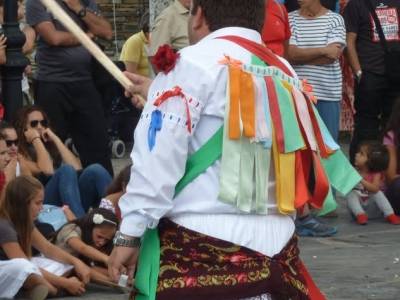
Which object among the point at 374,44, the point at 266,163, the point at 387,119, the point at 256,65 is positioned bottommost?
the point at 387,119

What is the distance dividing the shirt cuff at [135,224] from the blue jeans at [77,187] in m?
4.87

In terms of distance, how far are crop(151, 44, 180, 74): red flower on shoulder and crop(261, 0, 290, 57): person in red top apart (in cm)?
487

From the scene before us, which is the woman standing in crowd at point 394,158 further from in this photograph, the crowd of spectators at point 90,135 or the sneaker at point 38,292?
the sneaker at point 38,292

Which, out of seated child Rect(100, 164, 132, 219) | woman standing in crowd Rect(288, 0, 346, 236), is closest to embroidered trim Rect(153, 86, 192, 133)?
seated child Rect(100, 164, 132, 219)

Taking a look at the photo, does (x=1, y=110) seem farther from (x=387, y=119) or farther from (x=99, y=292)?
(x=387, y=119)

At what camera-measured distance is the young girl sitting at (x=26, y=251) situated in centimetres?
754

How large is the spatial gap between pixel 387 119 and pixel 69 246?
4.63 metres

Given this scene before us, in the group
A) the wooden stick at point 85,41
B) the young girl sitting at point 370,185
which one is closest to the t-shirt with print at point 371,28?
the young girl sitting at point 370,185

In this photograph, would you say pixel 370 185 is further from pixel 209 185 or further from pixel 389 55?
pixel 209 185

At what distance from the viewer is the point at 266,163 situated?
179 inches

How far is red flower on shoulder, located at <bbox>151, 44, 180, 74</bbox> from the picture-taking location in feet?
14.5

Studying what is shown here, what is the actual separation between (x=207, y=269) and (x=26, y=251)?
362 centimetres

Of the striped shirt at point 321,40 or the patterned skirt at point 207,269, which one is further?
the striped shirt at point 321,40

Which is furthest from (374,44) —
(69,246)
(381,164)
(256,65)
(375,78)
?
(256,65)
